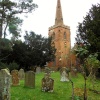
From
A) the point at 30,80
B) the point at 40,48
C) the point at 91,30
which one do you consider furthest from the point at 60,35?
the point at 30,80

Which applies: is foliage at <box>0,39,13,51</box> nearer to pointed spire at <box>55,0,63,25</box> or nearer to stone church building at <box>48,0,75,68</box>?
stone church building at <box>48,0,75,68</box>

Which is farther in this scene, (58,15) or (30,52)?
(58,15)

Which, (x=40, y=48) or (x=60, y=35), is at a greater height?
(x=60, y=35)

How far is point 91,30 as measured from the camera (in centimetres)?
2417

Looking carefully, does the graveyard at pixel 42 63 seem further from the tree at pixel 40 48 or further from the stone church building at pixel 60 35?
the stone church building at pixel 60 35

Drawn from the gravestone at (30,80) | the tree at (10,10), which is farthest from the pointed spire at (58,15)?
the gravestone at (30,80)

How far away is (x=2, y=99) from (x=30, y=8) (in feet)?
85.7

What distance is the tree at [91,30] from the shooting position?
2331 cm

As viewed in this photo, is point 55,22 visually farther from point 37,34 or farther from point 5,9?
point 5,9

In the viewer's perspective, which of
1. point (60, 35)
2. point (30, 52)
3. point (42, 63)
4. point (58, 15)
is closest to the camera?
point (30, 52)

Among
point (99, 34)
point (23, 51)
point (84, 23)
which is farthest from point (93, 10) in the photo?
point (23, 51)

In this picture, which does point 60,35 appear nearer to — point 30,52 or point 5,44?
point 30,52

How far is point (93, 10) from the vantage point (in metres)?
27.3

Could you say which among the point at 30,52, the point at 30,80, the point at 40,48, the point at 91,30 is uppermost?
the point at 40,48
